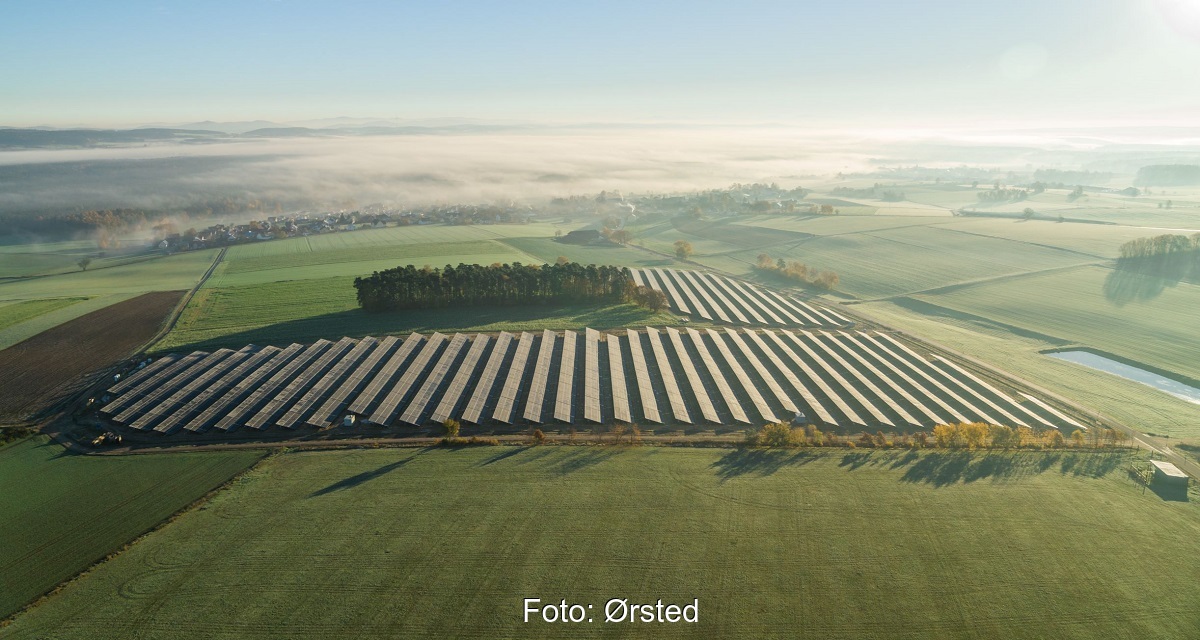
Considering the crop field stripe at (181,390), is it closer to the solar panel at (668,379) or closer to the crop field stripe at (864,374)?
the solar panel at (668,379)

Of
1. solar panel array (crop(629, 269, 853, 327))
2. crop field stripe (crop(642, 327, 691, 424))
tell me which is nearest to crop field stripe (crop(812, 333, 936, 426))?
solar panel array (crop(629, 269, 853, 327))

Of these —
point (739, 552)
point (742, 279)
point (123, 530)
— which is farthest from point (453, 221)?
point (739, 552)

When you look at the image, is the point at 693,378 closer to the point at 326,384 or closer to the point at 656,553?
the point at 656,553

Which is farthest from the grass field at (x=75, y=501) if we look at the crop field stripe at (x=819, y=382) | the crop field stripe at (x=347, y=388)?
the crop field stripe at (x=819, y=382)

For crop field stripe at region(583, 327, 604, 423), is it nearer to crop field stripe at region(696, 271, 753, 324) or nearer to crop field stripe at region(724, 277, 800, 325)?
crop field stripe at region(696, 271, 753, 324)

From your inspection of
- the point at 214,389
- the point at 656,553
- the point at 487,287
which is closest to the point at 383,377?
the point at 214,389
